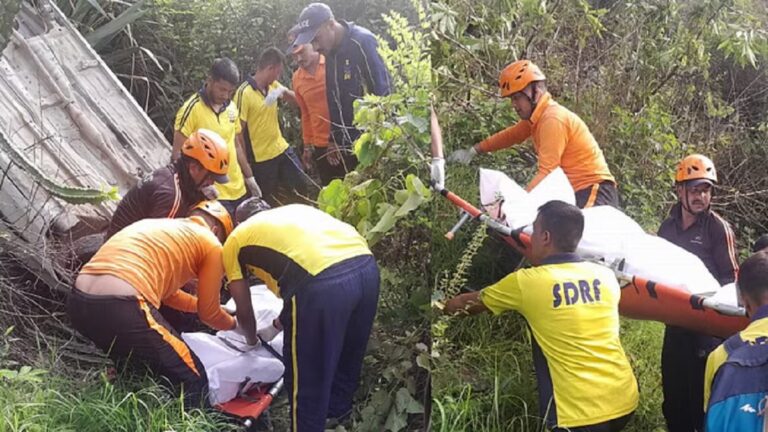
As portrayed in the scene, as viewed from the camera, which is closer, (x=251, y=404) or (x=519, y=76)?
(x=519, y=76)

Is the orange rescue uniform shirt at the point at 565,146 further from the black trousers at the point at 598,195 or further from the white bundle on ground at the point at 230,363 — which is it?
the white bundle on ground at the point at 230,363

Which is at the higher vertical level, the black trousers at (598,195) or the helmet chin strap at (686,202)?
the helmet chin strap at (686,202)

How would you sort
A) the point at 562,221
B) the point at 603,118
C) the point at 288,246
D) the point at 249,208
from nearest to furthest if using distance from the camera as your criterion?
the point at 562,221
the point at 603,118
the point at 288,246
the point at 249,208

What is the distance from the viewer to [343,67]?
3217 mm

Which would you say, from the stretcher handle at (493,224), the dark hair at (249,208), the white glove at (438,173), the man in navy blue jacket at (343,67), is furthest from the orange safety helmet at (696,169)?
the dark hair at (249,208)

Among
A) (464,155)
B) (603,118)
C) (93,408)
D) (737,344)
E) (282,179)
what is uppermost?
(603,118)

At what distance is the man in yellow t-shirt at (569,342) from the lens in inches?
103

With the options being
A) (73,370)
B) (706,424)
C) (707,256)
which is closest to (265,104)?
(73,370)

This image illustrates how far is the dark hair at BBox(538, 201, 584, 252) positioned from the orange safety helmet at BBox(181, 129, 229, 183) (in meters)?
1.34

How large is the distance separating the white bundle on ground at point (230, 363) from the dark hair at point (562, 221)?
124 cm

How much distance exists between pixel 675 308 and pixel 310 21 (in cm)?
172

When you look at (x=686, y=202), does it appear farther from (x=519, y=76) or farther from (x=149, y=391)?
(x=149, y=391)

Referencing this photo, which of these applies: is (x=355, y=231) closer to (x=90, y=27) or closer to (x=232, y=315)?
(x=232, y=315)

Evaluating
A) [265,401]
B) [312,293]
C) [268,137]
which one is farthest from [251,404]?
[268,137]
